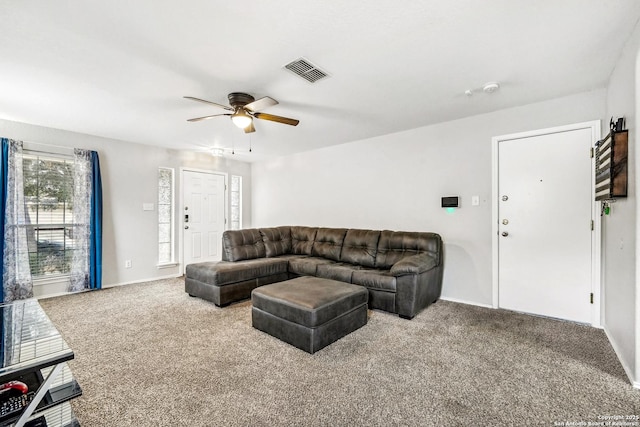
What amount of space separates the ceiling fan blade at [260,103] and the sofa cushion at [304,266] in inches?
86.0

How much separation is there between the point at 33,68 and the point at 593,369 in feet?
16.5

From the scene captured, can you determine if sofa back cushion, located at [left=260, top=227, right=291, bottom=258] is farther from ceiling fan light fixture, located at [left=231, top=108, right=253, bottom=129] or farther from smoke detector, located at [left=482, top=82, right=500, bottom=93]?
smoke detector, located at [left=482, top=82, right=500, bottom=93]

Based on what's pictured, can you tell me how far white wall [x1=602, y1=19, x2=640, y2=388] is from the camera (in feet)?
6.28

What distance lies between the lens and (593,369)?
2.06 m

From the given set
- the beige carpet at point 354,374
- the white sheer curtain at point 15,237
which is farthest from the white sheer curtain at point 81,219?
the beige carpet at point 354,374

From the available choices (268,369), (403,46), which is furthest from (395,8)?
(268,369)

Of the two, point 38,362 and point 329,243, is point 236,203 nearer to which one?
point 329,243

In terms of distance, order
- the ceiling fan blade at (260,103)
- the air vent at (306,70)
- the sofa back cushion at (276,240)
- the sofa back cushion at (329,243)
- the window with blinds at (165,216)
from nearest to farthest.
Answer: the air vent at (306,70) < the ceiling fan blade at (260,103) < the sofa back cushion at (329,243) < the sofa back cushion at (276,240) < the window with blinds at (165,216)

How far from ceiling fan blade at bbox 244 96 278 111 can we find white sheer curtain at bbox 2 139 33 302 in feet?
11.0

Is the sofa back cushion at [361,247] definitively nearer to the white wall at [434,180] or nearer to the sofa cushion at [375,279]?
the white wall at [434,180]

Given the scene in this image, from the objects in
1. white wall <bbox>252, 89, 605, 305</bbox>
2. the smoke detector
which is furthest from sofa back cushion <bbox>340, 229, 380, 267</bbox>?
the smoke detector

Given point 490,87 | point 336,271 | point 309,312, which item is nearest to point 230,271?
point 336,271

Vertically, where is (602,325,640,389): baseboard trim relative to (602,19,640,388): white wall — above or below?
below

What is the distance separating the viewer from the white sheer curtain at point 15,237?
3.56 m
